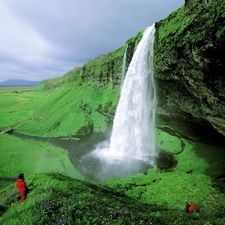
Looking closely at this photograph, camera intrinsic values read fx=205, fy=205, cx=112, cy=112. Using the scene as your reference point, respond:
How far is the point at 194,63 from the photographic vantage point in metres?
19.9

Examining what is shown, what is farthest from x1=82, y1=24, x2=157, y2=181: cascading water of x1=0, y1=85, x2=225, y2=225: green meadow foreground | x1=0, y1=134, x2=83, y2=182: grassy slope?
x1=0, y1=134, x2=83, y2=182: grassy slope

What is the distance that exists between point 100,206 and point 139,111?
26290mm

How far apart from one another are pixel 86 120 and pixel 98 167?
22197 mm

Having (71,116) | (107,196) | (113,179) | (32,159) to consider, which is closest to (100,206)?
(107,196)

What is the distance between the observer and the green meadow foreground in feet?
26.3

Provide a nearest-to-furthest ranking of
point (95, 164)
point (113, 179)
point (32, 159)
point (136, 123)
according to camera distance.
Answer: point (113, 179) < point (95, 164) < point (32, 159) < point (136, 123)

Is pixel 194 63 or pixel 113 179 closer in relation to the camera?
pixel 194 63

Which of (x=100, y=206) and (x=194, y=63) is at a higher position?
(x=194, y=63)

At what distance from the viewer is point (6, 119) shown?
61625 mm

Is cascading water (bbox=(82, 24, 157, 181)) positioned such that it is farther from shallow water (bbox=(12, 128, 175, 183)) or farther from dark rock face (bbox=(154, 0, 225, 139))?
dark rock face (bbox=(154, 0, 225, 139))

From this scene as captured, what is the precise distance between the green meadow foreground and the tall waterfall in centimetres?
412

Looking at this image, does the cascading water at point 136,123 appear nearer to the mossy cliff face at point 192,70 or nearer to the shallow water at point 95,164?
the shallow water at point 95,164

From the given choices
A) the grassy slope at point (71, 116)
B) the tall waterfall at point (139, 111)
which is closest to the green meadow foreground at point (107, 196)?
the tall waterfall at point (139, 111)

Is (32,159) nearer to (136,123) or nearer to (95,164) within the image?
(95,164)
